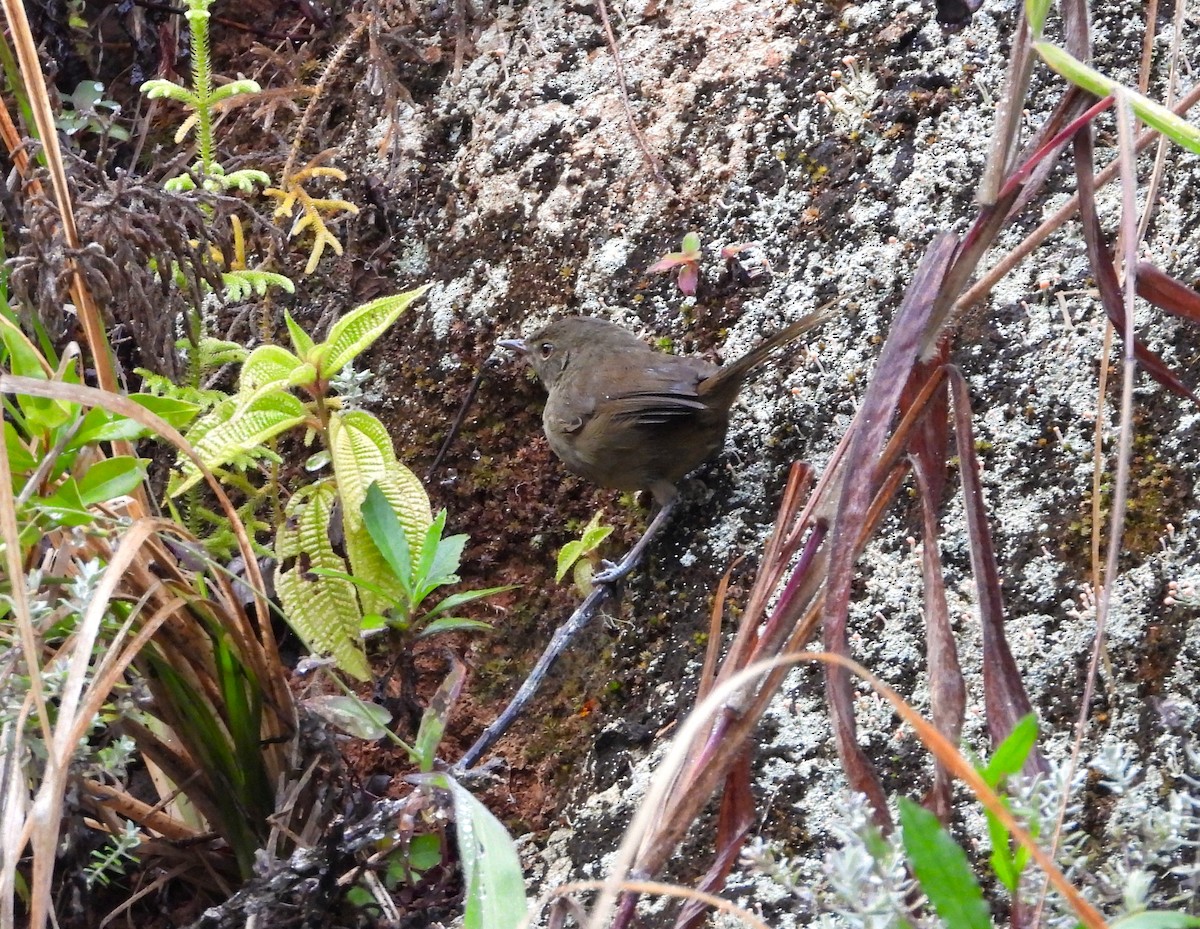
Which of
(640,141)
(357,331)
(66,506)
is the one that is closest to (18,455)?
(66,506)

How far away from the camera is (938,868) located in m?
0.81

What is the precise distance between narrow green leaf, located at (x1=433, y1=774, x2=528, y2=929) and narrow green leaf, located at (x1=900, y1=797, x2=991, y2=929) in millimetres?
425

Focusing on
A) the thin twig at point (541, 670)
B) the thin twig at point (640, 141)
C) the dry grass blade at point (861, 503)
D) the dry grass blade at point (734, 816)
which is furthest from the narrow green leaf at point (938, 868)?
the thin twig at point (640, 141)

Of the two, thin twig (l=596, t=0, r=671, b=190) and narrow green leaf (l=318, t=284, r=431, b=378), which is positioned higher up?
thin twig (l=596, t=0, r=671, b=190)

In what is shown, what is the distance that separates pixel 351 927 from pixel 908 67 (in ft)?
6.71

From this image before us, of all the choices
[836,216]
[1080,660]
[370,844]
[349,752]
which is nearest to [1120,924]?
[1080,660]

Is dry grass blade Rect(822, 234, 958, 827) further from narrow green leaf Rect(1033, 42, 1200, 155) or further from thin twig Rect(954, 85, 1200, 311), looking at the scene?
narrow green leaf Rect(1033, 42, 1200, 155)

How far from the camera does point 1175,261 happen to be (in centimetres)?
183

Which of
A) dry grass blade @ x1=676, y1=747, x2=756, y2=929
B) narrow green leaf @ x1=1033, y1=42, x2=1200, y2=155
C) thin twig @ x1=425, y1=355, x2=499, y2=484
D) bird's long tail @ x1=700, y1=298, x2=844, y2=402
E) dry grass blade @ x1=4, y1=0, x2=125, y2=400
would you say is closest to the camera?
narrow green leaf @ x1=1033, y1=42, x2=1200, y2=155

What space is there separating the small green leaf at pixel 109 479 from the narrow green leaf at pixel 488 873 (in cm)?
62

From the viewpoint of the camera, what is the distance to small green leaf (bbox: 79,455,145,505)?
1.50 meters

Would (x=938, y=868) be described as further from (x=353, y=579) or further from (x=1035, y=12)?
(x=353, y=579)

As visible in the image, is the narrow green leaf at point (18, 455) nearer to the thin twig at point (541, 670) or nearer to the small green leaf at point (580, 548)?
the thin twig at point (541, 670)

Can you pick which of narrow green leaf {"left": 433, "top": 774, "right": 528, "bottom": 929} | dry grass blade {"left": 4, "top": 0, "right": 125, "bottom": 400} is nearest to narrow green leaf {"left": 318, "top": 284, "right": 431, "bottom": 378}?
dry grass blade {"left": 4, "top": 0, "right": 125, "bottom": 400}
